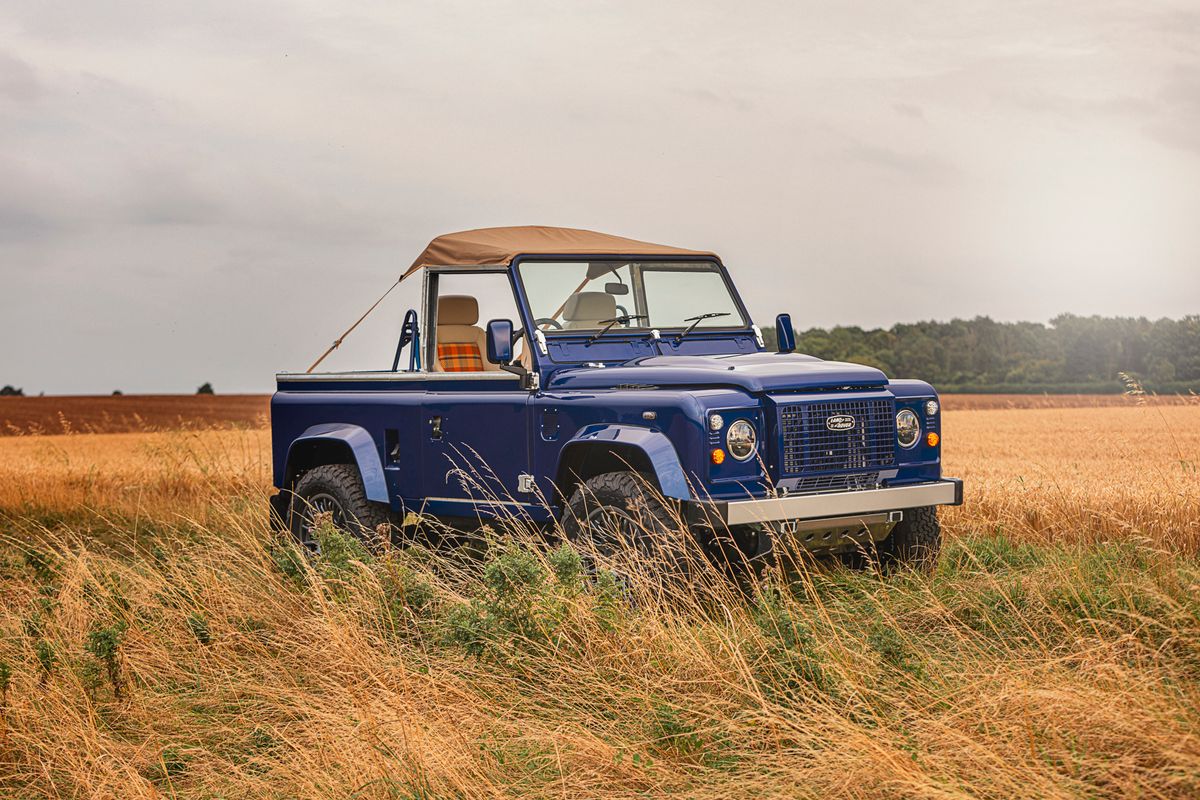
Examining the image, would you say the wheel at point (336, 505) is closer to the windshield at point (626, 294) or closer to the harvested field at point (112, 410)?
the windshield at point (626, 294)

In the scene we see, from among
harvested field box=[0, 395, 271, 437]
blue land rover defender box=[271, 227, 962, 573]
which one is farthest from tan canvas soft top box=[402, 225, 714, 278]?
harvested field box=[0, 395, 271, 437]

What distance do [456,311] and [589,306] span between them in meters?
1.27

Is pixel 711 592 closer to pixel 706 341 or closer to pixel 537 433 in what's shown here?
pixel 537 433

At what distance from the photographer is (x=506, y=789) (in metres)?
5.02

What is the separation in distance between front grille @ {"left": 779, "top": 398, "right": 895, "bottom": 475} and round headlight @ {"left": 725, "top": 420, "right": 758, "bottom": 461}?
0.18 m

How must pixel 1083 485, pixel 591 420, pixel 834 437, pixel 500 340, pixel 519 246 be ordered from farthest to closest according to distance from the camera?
pixel 1083 485, pixel 519 246, pixel 500 340, pixel 591 420, pixel 834 437

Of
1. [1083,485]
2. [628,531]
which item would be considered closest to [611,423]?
[628,531]

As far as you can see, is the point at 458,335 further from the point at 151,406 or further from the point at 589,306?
the point at 151,406

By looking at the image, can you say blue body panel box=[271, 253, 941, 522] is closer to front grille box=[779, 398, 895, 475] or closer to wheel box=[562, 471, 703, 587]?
front grille box=[779, 398, 895, 475]

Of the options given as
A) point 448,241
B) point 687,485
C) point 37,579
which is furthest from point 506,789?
point 37,579

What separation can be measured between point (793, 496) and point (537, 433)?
1.80 meters

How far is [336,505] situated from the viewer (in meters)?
10.0

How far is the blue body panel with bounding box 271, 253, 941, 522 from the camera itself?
7.38 metres

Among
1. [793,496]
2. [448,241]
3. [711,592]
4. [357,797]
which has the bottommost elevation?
[357,797]
